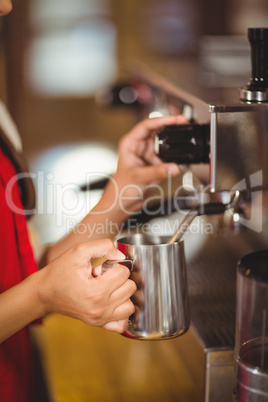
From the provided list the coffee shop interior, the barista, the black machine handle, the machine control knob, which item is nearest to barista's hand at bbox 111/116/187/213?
the barista

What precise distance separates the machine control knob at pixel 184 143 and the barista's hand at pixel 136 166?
8.1 inches

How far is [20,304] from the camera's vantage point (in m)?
0.73

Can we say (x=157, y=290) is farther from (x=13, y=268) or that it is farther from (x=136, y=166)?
(x=136, y=166)

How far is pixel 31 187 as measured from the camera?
996 millimetres

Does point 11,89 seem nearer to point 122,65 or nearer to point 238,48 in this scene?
point 122,65

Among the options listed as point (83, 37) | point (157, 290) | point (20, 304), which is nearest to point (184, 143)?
point (157, 290)

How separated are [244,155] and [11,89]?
2263mm

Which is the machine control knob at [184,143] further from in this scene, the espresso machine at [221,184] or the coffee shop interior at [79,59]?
the coffee shop interior at [79,59]

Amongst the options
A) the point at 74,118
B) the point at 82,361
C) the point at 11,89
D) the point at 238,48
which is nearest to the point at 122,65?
the point at 74,118

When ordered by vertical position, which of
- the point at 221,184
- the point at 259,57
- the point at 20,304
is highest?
the point at 259,57

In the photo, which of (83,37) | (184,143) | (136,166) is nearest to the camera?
(184,143)

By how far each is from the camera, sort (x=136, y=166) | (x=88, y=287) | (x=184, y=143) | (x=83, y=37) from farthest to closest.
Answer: (x=83, y=37) < (x=136, y=166) < (x=184, y=143) < (x=88, y=287)

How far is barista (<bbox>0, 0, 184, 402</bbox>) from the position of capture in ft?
2.30

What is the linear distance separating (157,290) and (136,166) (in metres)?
0.37
